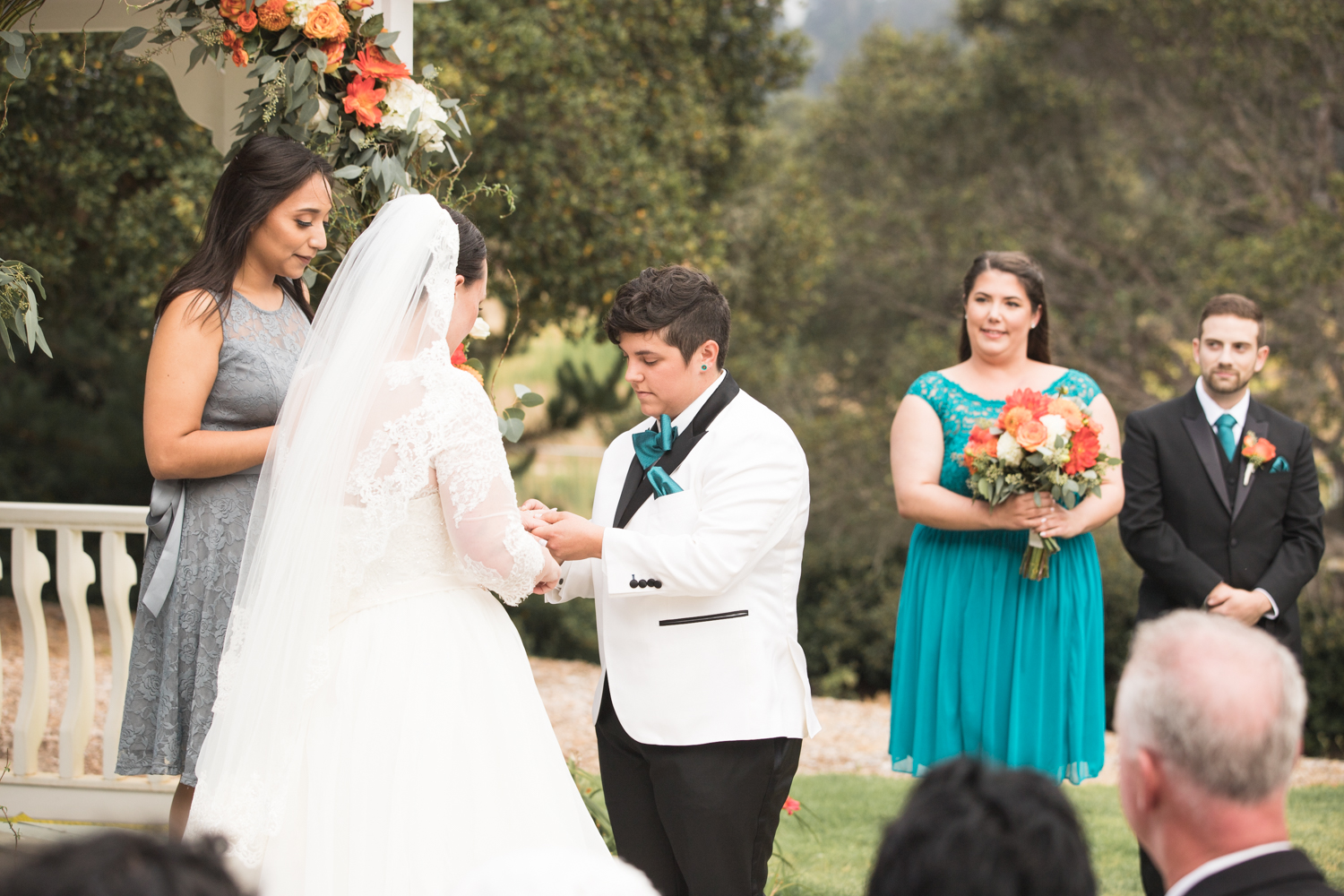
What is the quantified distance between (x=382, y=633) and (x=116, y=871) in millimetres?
1527

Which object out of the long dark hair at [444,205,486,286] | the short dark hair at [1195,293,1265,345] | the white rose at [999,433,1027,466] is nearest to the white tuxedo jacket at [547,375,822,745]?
the long dark hair at [444,205,486,286]

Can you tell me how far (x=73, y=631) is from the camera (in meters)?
4.79

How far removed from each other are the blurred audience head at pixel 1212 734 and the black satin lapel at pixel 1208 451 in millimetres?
2736

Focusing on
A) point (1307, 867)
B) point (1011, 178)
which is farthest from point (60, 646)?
point (1011, 178)

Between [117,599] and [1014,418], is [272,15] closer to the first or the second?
[1014,418]

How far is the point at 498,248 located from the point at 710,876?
288 inches

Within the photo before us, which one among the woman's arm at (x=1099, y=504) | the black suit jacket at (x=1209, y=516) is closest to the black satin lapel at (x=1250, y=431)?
the black suit jacket at (x=1209, y=516)

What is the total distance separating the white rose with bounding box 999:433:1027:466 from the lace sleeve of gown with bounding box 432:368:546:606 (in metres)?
1.67

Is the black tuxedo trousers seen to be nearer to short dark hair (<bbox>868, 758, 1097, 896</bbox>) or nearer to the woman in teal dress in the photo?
the woman in teal dress

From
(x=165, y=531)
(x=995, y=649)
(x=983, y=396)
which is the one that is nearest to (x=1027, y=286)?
(x=983, y=396)

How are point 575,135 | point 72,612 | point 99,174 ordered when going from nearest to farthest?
point 72,612 → point 99,174 → point 575,135

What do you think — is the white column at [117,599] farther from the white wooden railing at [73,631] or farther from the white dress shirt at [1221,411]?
the white dress shirt at [1221,411]

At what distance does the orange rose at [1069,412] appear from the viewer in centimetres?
360

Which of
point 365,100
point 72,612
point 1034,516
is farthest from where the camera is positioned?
point 72,612
